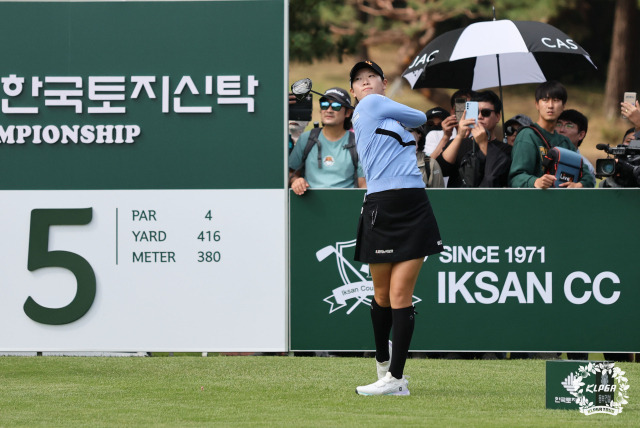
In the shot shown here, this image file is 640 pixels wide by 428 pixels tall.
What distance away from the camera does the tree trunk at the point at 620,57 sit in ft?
88.4

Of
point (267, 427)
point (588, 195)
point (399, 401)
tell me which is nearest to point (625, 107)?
point (588, 195)

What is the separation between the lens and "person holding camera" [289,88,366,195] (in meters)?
9.25

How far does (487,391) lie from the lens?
7148 mm

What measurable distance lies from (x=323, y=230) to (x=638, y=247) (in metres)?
2.40

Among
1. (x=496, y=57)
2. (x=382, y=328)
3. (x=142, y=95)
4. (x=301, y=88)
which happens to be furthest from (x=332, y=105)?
(x=382, y=328)

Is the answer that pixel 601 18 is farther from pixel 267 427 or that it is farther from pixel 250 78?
pixel 267 427

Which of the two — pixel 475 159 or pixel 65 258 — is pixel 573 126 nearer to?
pixel 475 159

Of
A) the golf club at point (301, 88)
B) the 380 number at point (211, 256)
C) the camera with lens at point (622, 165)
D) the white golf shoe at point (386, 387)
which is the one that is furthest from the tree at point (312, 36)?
the white golf shoe at point (386, 387)

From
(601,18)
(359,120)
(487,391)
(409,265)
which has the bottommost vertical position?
(487,391)

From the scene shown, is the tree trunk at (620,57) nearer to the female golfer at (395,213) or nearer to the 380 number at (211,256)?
the 380 number at (211,256)

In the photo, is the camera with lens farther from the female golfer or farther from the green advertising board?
the female golfer

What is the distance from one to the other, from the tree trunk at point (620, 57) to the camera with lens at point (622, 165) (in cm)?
1865

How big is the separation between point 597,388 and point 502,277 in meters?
2.86

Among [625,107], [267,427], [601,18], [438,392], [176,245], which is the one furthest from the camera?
[601,18]
